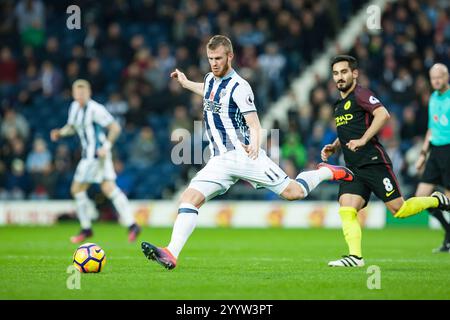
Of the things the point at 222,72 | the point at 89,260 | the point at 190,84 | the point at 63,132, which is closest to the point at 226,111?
the point at 222,72

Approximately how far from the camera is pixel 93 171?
1420 centimetres

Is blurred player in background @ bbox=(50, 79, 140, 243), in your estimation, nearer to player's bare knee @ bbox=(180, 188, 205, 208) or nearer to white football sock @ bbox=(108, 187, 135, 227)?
white football sock @ bbox=(108, 187, 135, 227)

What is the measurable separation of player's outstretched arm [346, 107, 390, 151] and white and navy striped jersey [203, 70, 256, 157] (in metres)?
1.13

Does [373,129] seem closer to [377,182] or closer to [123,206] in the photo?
[377,182]

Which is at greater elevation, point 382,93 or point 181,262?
point 382,93

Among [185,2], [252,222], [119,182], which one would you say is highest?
[185,2]

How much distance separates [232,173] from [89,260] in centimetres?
171

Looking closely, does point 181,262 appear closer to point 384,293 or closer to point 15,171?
point 384,293

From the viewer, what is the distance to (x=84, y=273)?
8.59 m

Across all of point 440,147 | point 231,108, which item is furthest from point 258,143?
point 440,147

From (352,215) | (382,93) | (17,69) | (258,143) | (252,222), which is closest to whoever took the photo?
(258,143)

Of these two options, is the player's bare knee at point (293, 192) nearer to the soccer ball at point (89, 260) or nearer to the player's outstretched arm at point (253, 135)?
the player's outstretched arm at point (253, 135)

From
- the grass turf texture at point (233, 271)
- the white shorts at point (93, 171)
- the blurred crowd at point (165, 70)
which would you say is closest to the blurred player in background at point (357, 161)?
the grass turf texture at point (233, 271)
